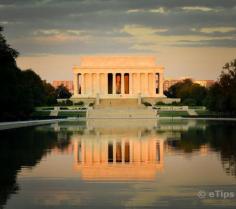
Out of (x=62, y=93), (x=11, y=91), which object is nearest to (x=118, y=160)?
(x=11, y=91)

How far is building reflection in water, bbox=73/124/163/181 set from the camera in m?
14.6

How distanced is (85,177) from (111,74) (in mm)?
95761

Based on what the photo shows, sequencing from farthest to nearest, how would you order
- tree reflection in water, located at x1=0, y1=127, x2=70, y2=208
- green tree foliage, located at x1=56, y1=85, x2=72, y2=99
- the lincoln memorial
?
green tree foliage, located at x1=56, y1=85, x2=72, y2=99 < the lincoln memorial < tree reflection in water, located at x1=0, y1=127, x2=70, y2=208

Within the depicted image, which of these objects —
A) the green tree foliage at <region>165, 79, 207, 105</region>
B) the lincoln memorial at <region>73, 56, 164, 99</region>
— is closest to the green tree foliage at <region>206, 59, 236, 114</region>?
the green tree foliage at <region>165, 79, 207, 105</region>

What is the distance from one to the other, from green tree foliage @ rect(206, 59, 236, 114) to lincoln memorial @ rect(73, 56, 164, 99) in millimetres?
35392

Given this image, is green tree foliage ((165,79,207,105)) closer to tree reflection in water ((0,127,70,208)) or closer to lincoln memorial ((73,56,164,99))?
lincoln memorial ((73,56,164,99))

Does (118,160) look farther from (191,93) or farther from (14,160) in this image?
(191,93)

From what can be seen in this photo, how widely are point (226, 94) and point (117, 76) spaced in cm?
4753

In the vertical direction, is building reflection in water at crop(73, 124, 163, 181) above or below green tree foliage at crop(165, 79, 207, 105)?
below

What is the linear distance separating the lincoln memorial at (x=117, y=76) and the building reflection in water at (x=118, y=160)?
8191cm

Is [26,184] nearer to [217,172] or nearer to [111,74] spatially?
[217,172]

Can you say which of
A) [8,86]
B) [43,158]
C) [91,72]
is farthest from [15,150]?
[91,72]

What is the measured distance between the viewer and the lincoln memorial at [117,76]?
107000mm

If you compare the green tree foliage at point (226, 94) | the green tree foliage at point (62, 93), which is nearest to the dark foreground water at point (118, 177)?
Answer: the green tree foliage at point (226, 94)
